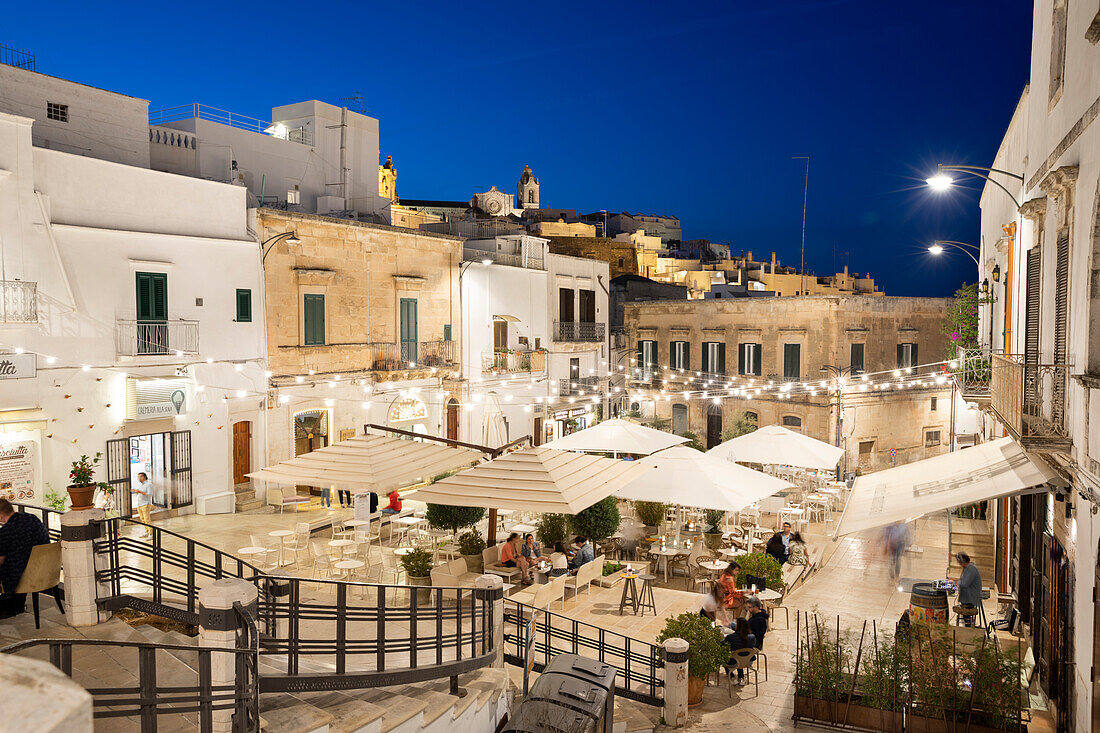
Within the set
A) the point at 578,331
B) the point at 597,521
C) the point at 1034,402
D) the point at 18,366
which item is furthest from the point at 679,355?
the point at 1034,402

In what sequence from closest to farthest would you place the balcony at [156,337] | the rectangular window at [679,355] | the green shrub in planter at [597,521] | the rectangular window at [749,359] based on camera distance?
the green shrub in planter at [597,521]
the balcony at [156,337]
the rectangular window at [749,359]
the rectangular window at [679,355]

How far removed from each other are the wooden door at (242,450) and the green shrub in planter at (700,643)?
13.1 m

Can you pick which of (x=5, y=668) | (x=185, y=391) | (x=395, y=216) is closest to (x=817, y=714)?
(x=5, y=668)

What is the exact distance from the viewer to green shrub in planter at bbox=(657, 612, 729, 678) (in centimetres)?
987

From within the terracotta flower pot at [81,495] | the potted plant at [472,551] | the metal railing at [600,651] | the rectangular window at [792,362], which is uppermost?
the rectangular window at [792,362]

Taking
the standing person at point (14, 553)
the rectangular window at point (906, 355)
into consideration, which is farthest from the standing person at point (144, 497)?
the rectangular window at point (906, 355)

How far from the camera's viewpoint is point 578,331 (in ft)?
110

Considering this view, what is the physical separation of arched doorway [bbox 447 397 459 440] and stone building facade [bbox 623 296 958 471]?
11.7 meters

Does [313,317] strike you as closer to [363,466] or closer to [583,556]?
[363,466]

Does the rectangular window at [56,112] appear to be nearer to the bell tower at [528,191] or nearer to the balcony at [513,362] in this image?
the balcony at [513,362]

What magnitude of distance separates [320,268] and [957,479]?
17.0 metres

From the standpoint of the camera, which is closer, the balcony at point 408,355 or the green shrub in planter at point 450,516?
the green shrub in planter at point 450,516

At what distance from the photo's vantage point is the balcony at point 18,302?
47.5 feet

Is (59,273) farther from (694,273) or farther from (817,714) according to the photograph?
(694,273)
